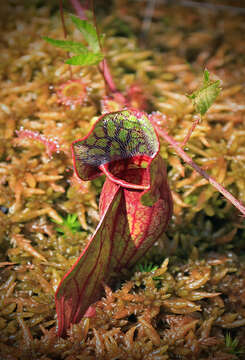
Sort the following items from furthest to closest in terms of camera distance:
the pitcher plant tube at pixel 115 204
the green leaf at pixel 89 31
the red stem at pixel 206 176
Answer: the green leaf at pixel 89 31
the red stem at pixel 206 176
the pitcher plant tube at pixel 115 204

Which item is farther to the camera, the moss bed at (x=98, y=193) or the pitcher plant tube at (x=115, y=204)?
the moss bed at (x=98, y=193)

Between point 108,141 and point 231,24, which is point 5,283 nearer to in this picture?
point 108,141

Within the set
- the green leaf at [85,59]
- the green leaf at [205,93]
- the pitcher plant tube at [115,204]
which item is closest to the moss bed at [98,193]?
the pitcher plant tube at [115,204]

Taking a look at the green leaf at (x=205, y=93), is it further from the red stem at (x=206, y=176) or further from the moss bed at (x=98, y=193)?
the moss bed at (x=98, y=193)

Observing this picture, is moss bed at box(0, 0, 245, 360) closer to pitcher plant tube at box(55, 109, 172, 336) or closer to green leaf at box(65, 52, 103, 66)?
pitcher plant tube at box(55, 109, 172, 336)

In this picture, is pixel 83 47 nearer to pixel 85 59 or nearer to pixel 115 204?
pixel 85 59

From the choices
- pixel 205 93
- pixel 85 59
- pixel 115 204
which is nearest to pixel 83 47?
pixel 85 59

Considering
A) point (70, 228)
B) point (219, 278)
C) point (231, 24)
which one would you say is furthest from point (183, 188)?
point (231, 24)
